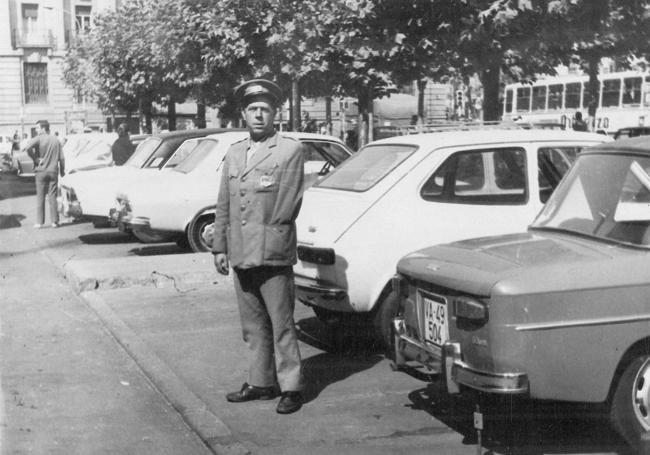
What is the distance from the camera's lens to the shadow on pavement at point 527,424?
5105 mm

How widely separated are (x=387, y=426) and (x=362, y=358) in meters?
1.73

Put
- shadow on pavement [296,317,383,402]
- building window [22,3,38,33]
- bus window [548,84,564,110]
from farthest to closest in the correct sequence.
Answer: building window [22,3,38,33]
bus window [548,84,564,110]
shadow on pavement [296,317,383,402]

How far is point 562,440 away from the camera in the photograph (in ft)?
17.3

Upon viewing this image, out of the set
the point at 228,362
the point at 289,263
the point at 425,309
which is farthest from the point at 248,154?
the point at 228,362

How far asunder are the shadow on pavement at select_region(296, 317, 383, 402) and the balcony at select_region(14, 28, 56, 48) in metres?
29.3

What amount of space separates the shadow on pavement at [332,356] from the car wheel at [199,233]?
4118mm

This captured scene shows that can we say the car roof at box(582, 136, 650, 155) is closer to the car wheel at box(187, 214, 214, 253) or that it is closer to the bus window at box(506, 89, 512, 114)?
the car wheel at box(187, 214, 214, 253)

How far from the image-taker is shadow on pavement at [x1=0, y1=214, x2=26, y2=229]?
17.7 m

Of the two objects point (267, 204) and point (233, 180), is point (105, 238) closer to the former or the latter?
point (233, 180)

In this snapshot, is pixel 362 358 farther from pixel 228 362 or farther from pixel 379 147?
pixel 379 147

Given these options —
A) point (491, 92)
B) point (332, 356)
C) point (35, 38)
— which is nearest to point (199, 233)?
point (332, 356)

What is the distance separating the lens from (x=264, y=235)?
5742 millimetres

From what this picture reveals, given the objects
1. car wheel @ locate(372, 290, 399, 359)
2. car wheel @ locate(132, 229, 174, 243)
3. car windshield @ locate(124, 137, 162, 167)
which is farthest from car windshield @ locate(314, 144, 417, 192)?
car windshield @ locate(124, 137, 162, 167)

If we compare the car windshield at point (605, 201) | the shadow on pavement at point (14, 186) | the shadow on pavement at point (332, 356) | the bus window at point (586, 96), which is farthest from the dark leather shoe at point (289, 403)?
the bus window at point (586, 96)
